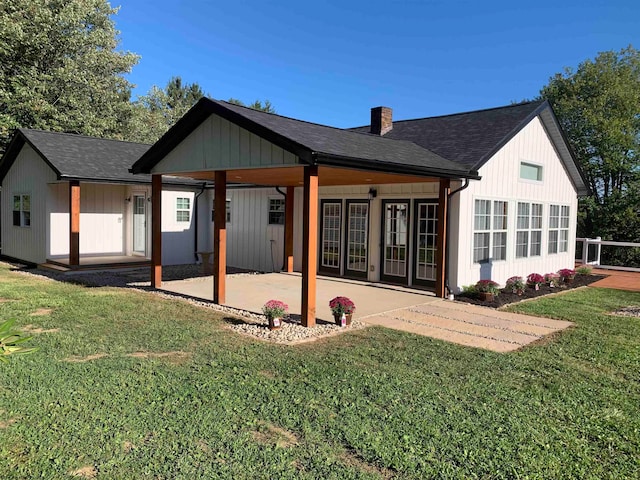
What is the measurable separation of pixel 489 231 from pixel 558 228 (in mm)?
4887

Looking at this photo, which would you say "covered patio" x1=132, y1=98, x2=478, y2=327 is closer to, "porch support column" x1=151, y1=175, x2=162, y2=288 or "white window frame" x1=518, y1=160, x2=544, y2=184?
"porch support column" x1=151, y1=175, x2=162, y2=288

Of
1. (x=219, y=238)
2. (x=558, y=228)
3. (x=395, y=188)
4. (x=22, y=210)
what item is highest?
(x=395, y=188)

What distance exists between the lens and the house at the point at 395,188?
814 centimetres

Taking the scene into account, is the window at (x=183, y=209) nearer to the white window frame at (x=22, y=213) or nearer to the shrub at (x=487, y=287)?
the white window frame at (x=22, y=213)

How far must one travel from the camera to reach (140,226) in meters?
16.3

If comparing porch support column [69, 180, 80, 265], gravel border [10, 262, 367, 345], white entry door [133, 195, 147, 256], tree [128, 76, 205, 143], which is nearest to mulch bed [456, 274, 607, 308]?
gravel border [10, 262, 367, 345]

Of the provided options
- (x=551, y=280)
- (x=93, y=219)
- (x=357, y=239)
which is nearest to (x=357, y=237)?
(x=357, y=239)

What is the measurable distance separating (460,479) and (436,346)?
3422 mm

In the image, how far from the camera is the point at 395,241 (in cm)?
1195

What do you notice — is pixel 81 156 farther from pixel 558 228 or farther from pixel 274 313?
pixel 558 228

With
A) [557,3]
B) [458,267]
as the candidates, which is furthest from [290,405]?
[557,3]

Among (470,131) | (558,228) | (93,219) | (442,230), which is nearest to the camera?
(442,230)

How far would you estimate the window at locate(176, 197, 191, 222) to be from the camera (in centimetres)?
1656

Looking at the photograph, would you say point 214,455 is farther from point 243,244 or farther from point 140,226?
point 140,226
